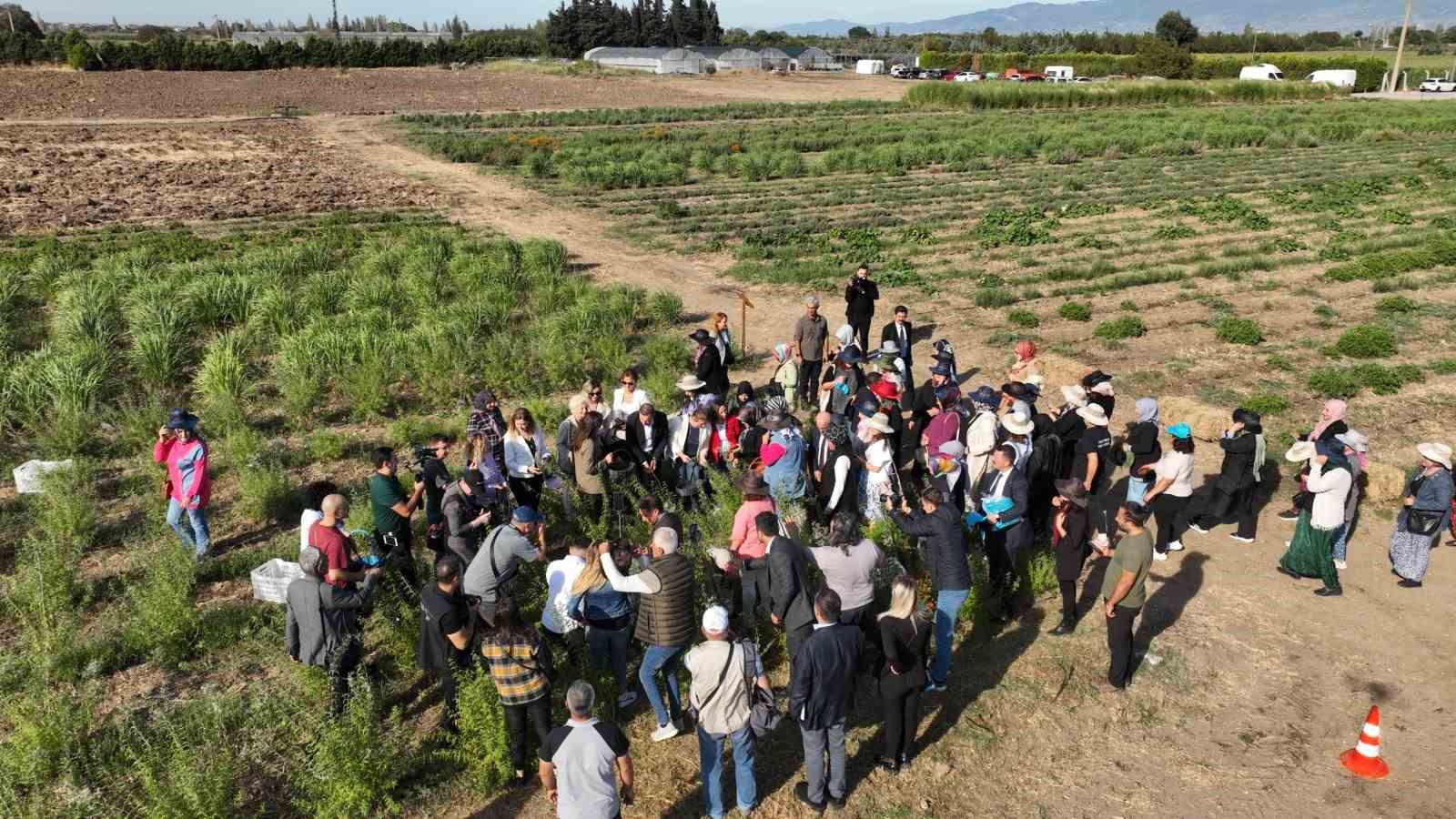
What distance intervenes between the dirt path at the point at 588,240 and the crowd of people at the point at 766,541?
21.9 ft

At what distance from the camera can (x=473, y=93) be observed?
69.6 metres

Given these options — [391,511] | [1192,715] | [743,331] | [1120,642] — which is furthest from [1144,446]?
[743,331]

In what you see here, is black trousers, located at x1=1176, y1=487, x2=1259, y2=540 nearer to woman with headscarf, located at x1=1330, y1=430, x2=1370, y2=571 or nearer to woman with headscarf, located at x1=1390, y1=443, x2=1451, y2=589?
woman with headscarf, located at x1=1330, y1=430, x2=1370, y2=571

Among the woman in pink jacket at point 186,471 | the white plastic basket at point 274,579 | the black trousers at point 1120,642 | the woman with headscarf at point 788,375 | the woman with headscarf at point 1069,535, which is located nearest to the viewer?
the black trousers at point 1120,642

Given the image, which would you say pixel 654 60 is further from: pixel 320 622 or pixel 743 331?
pixel 320 622

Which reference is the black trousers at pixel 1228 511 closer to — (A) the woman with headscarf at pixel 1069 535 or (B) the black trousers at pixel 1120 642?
(A) the woman with headscarf at pixel 1069 535

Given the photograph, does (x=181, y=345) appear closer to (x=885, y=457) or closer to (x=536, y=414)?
(x=536, y=414)

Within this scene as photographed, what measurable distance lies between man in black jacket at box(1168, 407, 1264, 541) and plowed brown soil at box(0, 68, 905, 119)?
Answer: 189ft

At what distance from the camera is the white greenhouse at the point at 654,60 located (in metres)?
89.2

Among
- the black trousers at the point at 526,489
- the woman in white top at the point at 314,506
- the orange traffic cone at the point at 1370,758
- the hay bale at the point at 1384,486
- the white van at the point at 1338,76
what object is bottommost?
the orange traffic cone at the point at 1370,758

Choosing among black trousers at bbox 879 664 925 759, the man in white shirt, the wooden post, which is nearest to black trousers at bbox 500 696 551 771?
the man in white shirt

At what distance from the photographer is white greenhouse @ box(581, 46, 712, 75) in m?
89.2

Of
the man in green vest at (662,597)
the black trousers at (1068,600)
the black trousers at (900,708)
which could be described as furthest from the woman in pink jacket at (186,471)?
the black trousers at (1068,600)

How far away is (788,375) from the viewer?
11.0m
